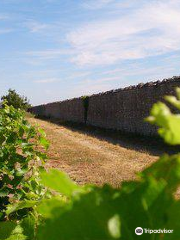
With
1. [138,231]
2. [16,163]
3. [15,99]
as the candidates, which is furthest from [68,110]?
[138,231]

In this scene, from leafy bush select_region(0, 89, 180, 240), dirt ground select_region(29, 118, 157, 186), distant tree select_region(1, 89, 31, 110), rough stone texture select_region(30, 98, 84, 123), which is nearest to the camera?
leafy bush select_region(0, 89, 180, 240)

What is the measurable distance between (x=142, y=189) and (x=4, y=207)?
11.1ft

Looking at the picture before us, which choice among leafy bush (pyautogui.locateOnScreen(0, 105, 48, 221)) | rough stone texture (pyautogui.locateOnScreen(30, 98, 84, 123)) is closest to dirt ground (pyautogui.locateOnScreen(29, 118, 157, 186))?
leafy bush (pyautogui.locateOnScreen(0, 105, 48, 221))

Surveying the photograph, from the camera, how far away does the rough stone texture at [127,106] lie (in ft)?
49.5

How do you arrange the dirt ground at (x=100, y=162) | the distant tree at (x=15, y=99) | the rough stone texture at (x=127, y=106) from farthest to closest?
the distant tree at (x=15, y=99), the rough stone texture at (x=127, y=106), the dirt ground at (x=100, y=162)

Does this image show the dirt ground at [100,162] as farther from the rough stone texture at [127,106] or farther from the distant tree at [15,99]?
the distant tree at [15,99]

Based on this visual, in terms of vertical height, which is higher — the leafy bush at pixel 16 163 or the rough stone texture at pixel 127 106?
the rough stone texture at pixel 127 106

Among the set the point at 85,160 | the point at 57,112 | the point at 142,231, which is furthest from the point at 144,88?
the point at 57,112

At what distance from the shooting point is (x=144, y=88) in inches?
648

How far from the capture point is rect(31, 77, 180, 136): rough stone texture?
1509 cm

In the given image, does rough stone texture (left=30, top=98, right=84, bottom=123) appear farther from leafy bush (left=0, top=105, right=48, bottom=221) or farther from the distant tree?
leafy bush (left=0, top=105, right=48, bottom=221)

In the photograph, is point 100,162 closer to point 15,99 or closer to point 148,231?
point 148,231

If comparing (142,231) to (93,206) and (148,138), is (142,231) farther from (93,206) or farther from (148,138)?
(148,138)

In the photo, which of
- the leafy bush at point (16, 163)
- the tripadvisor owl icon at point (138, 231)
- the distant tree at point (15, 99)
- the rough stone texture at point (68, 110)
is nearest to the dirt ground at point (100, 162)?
the leafy bush at point (16, 163)
